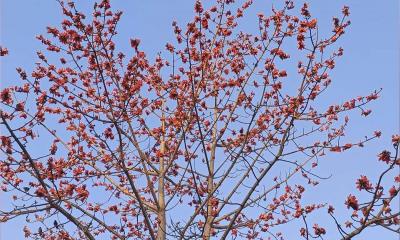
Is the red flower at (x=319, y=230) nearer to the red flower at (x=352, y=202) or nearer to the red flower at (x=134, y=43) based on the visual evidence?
the red flower at (x=352, y=202)

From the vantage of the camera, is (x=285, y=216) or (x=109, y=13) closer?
(x=109, y=13)

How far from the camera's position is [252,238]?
414 inches

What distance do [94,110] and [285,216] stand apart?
441 centimetres

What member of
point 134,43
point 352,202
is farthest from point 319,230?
point 134,43

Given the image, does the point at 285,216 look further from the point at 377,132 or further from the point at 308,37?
the point at 308,37

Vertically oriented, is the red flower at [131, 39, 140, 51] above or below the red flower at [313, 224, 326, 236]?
above

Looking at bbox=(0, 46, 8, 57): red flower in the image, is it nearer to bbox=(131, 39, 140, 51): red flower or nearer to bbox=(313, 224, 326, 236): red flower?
bbox=(131, 39, 140, 51): red flower

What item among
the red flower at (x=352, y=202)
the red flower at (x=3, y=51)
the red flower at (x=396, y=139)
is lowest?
the red flower at (x=352, y=202)

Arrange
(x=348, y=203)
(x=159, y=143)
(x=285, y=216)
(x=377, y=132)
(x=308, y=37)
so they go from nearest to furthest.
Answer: (x=348, y=203) < (x=308, y=37) < (x=377, y=132) < (x=159, y=143) < (x=285, y=216)

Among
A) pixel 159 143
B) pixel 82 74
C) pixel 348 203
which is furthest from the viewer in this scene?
Answer: pixel 159 143

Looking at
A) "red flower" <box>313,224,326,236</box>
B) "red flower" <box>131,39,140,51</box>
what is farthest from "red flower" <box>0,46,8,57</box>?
"red flower" <box>313,224,326,236</box>

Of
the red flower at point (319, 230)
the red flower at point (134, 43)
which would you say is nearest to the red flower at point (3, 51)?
the red flower at point (134, 43)

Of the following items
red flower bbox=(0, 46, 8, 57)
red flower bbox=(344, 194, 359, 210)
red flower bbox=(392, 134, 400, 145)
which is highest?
red flower bbox=(0, 46, 8, 57)

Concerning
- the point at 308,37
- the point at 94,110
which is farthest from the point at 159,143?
the point at 308,37
